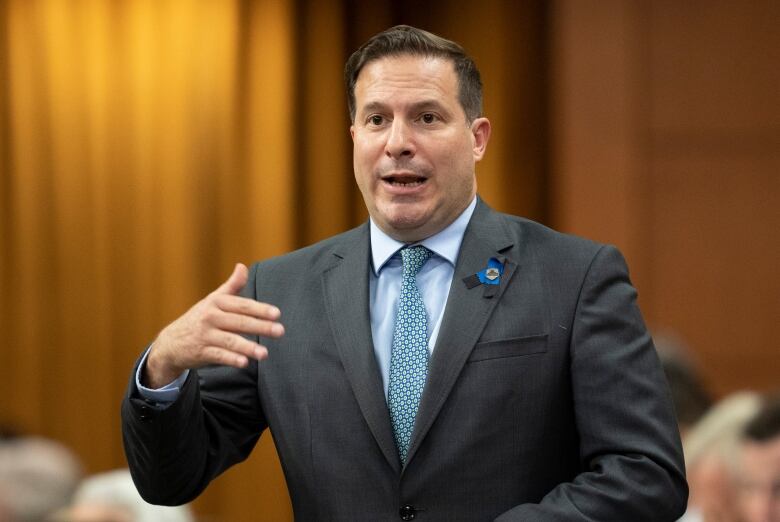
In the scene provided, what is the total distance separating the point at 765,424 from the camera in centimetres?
255

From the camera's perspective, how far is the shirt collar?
2156 mm

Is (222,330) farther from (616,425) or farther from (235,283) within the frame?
(616,425)

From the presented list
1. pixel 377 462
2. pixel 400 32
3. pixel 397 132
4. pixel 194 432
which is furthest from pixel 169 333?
pixel 400 32

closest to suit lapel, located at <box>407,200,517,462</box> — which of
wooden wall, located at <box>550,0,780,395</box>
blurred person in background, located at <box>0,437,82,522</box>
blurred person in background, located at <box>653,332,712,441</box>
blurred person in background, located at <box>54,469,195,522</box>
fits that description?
blurred person in background, located at <box>0,437,82,522</box>

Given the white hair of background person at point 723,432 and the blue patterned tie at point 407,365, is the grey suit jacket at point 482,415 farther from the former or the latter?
the white hair of background person at point 723,432

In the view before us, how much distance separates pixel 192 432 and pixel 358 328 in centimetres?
32

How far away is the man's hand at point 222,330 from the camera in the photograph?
Answer: 180 centimetres

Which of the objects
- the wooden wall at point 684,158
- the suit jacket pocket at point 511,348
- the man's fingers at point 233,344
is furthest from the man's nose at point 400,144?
the wooden wall at point 684,158

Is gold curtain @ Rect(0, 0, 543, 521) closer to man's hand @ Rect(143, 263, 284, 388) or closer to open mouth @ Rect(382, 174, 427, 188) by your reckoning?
open mouth @ Rect(382, 174, 427, 188)

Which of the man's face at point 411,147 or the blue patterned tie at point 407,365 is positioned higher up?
the man's face at point 411,147

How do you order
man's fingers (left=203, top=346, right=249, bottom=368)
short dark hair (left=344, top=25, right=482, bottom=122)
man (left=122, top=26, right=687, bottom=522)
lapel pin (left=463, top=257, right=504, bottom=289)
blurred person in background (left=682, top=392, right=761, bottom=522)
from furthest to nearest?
blurred person in background (left=682, top=392, right=761, bottom=522), short dark hair (left=344, top=25, right=482, bottom=122), lapel pin (left=463, top=257, right=504, bottom=289), man (left=122, top=26, right=687, bottom=522), man's fingers (left=203, top=346, right=249, bottom=368)

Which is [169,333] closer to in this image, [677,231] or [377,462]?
[377,462]

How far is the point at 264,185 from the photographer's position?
6086 mm

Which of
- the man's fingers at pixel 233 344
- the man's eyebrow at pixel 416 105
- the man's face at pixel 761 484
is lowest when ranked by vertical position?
the man's face at pixel 761 484
